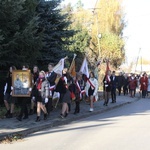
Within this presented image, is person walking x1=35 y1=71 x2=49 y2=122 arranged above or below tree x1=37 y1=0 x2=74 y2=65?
below

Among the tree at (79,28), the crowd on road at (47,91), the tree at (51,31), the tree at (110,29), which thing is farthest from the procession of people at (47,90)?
the tree at (110,29)

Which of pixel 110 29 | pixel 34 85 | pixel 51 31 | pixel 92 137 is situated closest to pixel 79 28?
pixel 51 31

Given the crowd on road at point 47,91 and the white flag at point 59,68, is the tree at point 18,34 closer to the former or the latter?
the crowd on road at point 47,91

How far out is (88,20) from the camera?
42.8 metres

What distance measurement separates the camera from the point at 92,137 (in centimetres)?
1030

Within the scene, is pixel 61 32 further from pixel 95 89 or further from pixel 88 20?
pixel 88 20

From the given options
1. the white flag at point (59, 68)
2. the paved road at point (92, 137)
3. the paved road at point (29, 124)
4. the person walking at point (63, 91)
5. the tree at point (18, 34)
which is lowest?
the paved road at point (92, 137)

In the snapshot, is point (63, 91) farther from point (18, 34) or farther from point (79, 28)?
point (79, 28)

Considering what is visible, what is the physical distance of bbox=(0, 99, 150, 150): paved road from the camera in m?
9.00

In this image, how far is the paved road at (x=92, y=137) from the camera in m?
9.00

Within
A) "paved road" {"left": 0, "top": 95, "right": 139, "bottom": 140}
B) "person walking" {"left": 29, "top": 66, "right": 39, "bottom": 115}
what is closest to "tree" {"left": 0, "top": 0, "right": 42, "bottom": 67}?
"person walking" {"left": 29, "top": 66, "right": 39, "bottom": 115}

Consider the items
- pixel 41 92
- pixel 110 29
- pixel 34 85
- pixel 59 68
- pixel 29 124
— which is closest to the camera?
pixel 29 124

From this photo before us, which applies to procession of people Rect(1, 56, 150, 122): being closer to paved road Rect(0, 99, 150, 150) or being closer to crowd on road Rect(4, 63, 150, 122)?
crowd on road Rect(4, 63, 150, 122)

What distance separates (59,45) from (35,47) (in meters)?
3.20
